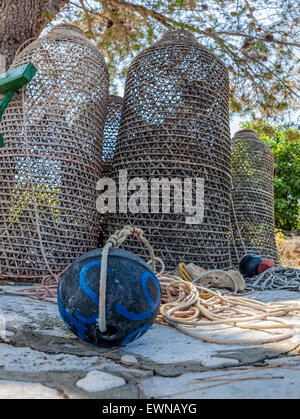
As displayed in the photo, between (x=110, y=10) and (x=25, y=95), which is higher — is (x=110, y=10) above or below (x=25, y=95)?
above

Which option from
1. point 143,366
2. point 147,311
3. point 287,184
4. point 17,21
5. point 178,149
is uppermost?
point 17,21

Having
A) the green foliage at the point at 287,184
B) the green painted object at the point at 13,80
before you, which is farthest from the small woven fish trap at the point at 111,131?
the green foliage at the point at 287,184

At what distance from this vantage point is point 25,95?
91.7 inches

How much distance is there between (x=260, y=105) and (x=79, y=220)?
9.42ft

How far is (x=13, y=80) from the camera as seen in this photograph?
2199mm

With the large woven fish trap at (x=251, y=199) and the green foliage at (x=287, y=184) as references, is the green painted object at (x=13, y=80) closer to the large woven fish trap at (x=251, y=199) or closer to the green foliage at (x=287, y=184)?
the large woven fish trap at (x=251, y=199)

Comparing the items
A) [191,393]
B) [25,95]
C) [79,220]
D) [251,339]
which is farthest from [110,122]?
[191,393]

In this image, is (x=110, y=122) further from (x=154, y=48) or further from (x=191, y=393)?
(x=191, y=393)

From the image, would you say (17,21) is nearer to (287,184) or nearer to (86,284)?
(86,284)

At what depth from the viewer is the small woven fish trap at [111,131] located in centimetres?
306

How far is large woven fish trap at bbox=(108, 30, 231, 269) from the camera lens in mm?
2432

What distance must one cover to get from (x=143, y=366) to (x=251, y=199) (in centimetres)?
313

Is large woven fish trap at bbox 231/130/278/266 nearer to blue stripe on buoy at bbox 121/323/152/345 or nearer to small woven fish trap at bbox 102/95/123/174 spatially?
small woven fish trap at bbox 102/95/123/174

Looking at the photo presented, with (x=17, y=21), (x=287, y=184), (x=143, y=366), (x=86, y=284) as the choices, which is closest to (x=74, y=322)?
(x=86, y=284)
